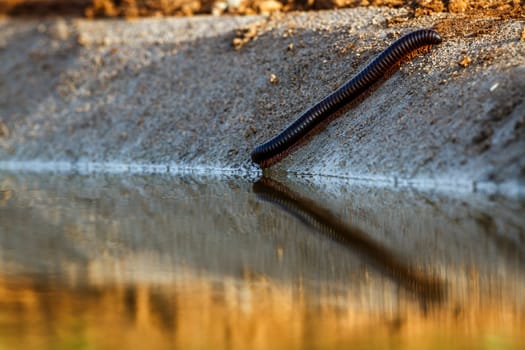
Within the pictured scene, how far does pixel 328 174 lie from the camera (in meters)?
20.1

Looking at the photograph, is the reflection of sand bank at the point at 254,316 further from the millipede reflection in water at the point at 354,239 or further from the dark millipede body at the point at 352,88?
the dark millipede body at the point at 352,88

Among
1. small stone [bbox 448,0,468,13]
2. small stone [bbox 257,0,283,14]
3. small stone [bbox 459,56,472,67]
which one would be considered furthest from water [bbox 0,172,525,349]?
small stone [bbox 257,0,283,14]

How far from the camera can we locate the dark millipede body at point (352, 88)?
68.5 feet

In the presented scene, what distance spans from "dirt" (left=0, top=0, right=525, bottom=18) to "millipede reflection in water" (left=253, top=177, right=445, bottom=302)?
328 inches

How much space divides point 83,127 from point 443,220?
19008 millimetres

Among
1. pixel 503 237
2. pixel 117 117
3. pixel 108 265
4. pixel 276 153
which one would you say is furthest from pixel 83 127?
pixel 503 237

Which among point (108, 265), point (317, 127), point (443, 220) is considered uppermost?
point (317, 127)

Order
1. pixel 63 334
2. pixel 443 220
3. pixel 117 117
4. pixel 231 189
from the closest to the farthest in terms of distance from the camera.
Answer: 1. pixel 63 334
2. pixel 443 220
3. pixel 231 189
4. pixel 117 117

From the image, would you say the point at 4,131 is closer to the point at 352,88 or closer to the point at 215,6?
the point at 215,6

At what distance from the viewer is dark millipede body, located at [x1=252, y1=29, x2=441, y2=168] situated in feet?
68.5

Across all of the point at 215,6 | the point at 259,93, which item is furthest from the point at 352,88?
the point at 215,6

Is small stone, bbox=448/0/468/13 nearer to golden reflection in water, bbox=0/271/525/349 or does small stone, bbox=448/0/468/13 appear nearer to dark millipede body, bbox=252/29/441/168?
dark millipede body, bbox=252/29/441/168

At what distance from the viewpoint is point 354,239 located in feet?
40.2

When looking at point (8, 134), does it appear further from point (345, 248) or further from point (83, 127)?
point (345, 248)
